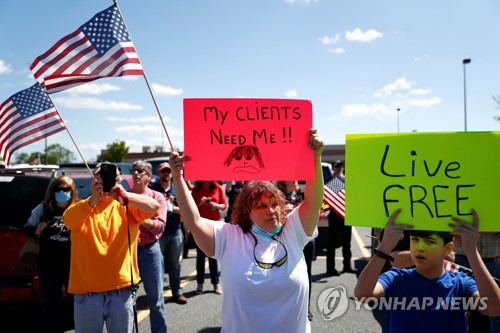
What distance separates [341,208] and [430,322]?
3.85 m

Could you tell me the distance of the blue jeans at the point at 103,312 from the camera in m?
2.88

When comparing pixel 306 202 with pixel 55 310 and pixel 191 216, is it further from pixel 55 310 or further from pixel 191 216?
pixel 55 310

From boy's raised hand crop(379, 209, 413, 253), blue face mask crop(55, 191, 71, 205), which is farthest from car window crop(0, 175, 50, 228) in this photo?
boy's raised hand crop(379, 209, 413, 253)

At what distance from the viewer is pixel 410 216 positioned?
6.31 ft

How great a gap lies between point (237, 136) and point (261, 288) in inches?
36.0

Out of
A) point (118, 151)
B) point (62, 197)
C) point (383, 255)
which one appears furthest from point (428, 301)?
point (118, 151)

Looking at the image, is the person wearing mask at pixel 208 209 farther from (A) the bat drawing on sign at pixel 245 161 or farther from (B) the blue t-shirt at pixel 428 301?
(B) the blue t-shirt at pixel 428 301

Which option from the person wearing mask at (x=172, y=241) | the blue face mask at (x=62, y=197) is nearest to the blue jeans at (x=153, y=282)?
the blue face mask at (x=62, y=197)

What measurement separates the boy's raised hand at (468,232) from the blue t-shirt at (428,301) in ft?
1.10

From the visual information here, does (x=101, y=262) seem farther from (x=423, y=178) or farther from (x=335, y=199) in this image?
(x=335, y=199)

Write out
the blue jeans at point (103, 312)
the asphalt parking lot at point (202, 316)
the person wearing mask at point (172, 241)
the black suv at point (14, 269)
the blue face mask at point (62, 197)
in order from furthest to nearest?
the person wearing mask at point (172, 241) < the asphalt parking lot at point (202, 316) < the black suv at point (14, 269) < the blue face mask at point (62, 197) < the blue jeans at point (103, 312)

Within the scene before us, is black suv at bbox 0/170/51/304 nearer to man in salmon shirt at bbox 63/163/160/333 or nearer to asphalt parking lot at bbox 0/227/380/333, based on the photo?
asphalt parking lot at bbox 0/227/380/333

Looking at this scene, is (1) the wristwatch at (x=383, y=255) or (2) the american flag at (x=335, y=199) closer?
(1) the wristwatch at (x=383, y=255)

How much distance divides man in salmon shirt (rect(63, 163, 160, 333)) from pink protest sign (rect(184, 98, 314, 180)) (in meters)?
0.88
